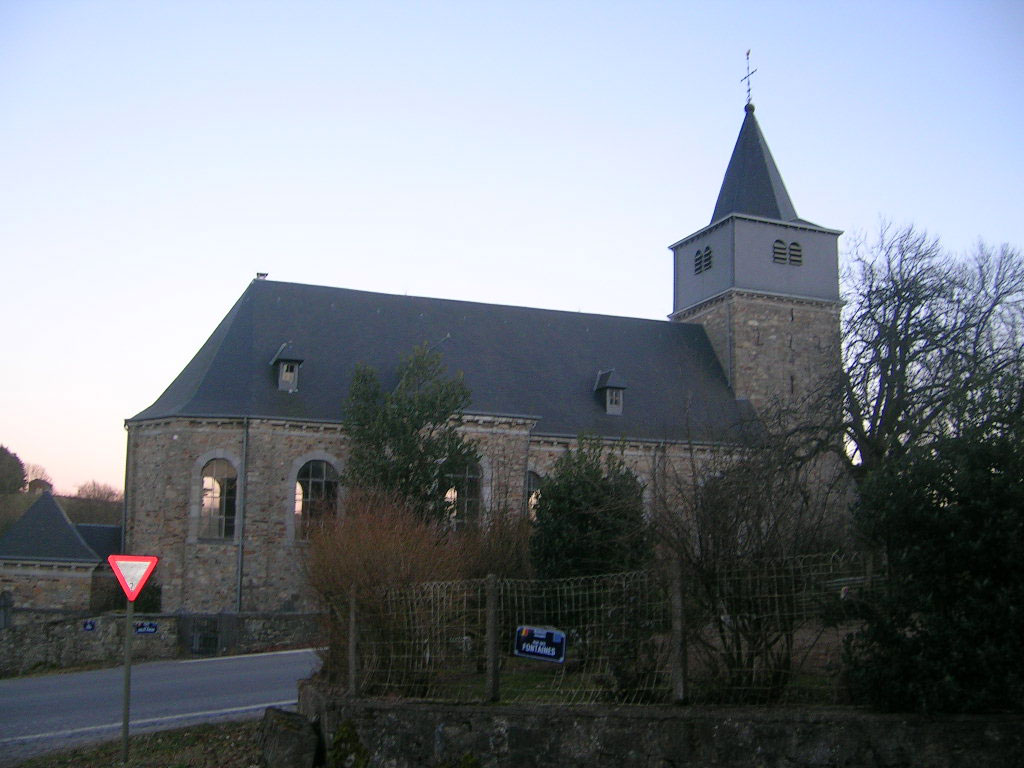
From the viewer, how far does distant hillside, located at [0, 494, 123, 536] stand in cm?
5016

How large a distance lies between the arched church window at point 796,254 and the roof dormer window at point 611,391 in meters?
7.87

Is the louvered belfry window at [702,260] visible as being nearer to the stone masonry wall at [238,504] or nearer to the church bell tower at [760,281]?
the church bell tower at [760,281]

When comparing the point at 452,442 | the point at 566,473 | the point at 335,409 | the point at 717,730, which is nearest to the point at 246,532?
the point at 335,409

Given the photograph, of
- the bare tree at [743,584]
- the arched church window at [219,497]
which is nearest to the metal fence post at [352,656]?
the bare tree at [743,584]

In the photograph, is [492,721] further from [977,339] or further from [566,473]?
[977,339]

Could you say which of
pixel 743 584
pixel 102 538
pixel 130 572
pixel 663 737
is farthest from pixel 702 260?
pixel 663 737

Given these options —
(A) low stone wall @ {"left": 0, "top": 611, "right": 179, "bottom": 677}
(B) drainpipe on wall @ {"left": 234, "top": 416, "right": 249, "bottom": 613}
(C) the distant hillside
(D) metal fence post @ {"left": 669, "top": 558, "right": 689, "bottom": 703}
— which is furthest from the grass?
(C) the distant hillside

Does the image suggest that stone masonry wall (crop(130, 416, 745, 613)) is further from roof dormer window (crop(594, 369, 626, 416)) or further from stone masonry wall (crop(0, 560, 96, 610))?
roof dormer window (crop(594, 369, 626, 416))

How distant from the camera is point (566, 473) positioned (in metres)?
15.5

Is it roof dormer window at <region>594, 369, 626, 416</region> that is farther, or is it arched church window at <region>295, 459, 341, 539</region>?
roof dormer window at <region>594, 369, 626, 416</region>

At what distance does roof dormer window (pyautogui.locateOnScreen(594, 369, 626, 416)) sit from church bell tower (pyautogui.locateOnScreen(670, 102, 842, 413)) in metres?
4.39

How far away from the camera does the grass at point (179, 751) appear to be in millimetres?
10102

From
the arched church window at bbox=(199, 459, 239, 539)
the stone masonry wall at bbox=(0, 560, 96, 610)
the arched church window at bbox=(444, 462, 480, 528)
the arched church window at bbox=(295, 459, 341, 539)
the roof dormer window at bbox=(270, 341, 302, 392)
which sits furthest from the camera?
the roof dormer window at bbox=(270, 341, 302, 392)

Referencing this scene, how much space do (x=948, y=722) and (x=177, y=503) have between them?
2297 centimetres
